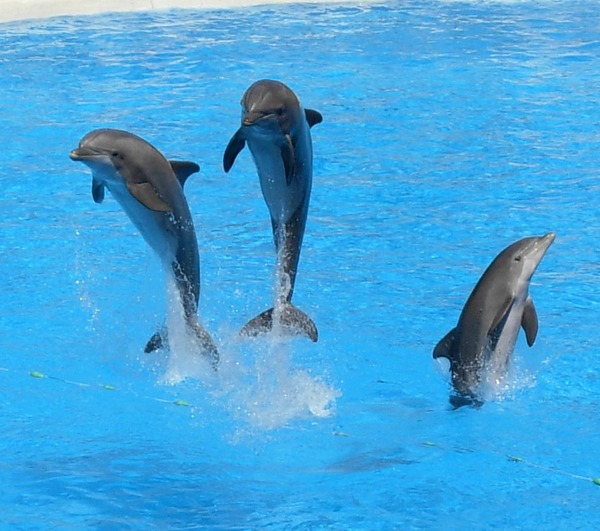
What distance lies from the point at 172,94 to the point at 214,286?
5.20 m

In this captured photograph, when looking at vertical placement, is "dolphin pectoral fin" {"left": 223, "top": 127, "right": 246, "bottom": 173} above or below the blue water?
above

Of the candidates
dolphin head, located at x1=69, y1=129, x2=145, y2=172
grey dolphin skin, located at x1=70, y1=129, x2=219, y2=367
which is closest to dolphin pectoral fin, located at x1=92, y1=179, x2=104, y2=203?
grey dolphin skin, located at x1=70, y1=129, x2=219, y2=367

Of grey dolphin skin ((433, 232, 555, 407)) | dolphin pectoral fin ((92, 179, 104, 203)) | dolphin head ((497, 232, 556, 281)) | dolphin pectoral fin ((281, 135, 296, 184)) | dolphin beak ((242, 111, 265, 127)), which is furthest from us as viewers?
dolphin head ((497, 232, 556, 281))

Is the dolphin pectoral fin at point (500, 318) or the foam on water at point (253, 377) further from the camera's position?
the foam on water at point (253, 377)

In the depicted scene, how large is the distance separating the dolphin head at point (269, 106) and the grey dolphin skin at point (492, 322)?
46.9 inches

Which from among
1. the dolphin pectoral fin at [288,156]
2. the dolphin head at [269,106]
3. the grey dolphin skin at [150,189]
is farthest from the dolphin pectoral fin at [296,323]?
the dolphin head at [269,106]

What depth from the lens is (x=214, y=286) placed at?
24.7 feet

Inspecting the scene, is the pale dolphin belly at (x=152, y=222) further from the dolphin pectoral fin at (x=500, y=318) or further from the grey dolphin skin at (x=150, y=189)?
the dolphin pectoral fin at (x=500, y=318)

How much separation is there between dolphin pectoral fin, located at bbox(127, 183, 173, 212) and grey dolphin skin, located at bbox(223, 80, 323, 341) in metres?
0.35

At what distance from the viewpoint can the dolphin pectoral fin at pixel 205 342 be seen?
5.71 m

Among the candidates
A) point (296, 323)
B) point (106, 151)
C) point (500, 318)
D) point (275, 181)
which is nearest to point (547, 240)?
point (500, 318)

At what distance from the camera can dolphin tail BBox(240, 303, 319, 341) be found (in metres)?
5.62

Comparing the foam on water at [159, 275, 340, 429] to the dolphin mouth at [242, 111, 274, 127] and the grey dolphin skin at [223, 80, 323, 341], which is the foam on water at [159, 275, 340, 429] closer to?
the grey dolphin skin at [223, 80, 323, 341]

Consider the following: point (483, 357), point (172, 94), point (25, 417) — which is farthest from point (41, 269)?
point (172, 94)
